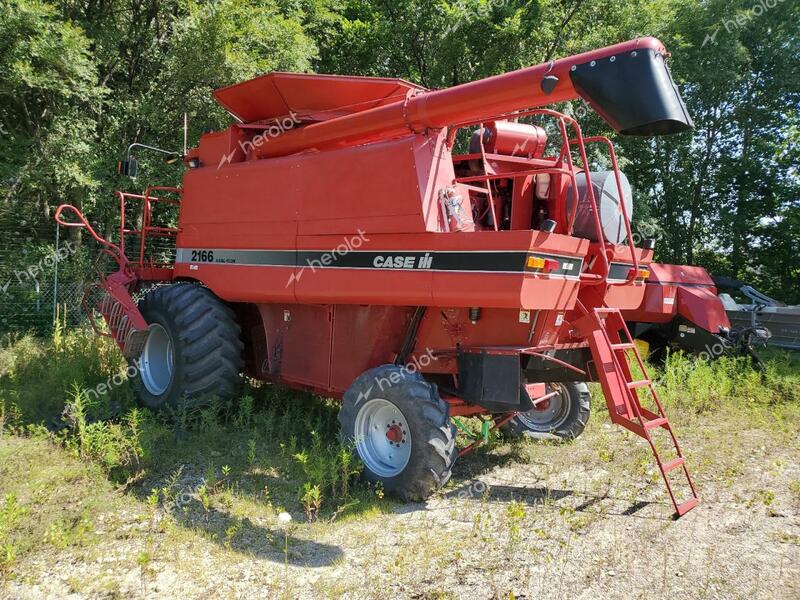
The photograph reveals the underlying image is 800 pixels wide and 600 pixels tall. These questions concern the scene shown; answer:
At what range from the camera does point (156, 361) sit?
6543 millimetres

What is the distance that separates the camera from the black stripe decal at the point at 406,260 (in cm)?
404

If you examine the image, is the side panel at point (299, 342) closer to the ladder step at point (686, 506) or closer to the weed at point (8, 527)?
the weed at point (8, 527)

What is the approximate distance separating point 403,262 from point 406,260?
32mm

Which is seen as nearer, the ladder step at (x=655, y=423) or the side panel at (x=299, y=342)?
the ladder step at (x=655, y=423)

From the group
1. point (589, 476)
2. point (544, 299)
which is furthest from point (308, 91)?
point (589, 476)

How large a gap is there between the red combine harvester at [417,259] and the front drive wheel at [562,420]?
0.07 feet

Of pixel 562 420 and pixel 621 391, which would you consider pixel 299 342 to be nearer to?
pixel 562 420

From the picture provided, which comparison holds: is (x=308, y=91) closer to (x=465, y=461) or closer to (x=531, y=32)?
(x=465, y=461)

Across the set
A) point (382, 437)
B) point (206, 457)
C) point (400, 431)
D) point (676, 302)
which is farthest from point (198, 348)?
point (676, 302)

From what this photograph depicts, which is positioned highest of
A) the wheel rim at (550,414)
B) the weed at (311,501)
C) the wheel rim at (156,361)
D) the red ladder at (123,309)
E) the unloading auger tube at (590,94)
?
the unloading auger tube at (590,94)

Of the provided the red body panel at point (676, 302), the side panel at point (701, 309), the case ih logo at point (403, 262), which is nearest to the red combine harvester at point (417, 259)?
the case ih logo at point (403, 262)

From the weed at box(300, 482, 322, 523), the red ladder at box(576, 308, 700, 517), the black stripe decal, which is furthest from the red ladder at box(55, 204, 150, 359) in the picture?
the red ladder at box(576, 308, 700, 517)

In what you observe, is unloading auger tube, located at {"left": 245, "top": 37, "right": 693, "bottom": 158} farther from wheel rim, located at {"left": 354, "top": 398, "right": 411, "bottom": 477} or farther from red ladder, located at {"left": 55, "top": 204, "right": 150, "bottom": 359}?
red ladder, located at {"left": 55, "top": 204, "right": 150, "bottom": 359}

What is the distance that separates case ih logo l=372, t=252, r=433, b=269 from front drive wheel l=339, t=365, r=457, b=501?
2.44 ft
